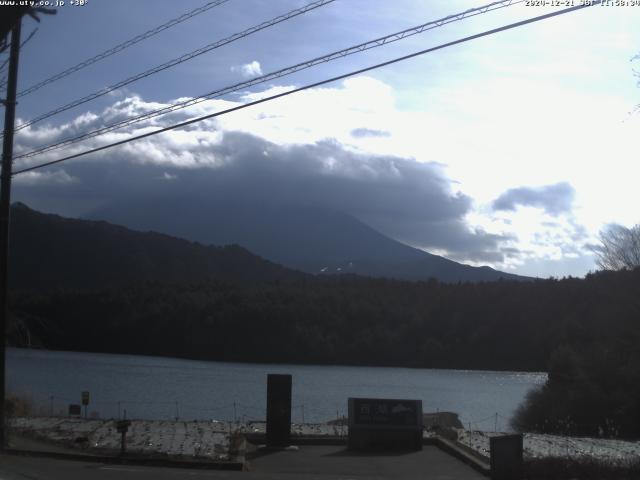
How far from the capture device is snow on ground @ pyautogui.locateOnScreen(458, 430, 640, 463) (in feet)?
57.3

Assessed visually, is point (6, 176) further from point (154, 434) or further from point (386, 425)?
point (386, 425)

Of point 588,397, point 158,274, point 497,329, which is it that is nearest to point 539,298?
point 497,329

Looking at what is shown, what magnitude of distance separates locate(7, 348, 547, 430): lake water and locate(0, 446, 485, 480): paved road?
13.7 metres

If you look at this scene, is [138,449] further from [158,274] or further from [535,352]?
[158,274]

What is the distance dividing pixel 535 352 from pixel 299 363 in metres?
26.0

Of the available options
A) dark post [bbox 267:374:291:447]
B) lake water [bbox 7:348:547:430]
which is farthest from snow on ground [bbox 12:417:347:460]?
lake water [bbox 7:348:547:430]

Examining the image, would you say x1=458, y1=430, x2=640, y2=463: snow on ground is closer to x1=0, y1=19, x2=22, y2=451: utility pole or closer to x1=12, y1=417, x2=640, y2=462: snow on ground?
x1=12, y1=417, x2=640, y2=462: snow on ground

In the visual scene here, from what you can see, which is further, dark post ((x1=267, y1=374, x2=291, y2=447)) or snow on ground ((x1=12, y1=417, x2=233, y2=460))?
dark post ((x1=267, y1=374, x2=291, y2=447))

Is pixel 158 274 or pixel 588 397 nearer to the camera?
pixel 588 397

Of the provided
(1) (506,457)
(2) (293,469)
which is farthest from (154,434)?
(1) (506,457)

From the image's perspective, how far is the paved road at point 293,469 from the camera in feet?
50.2

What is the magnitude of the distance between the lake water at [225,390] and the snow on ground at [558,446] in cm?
1288

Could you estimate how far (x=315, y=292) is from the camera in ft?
352

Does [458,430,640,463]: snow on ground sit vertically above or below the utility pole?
below
